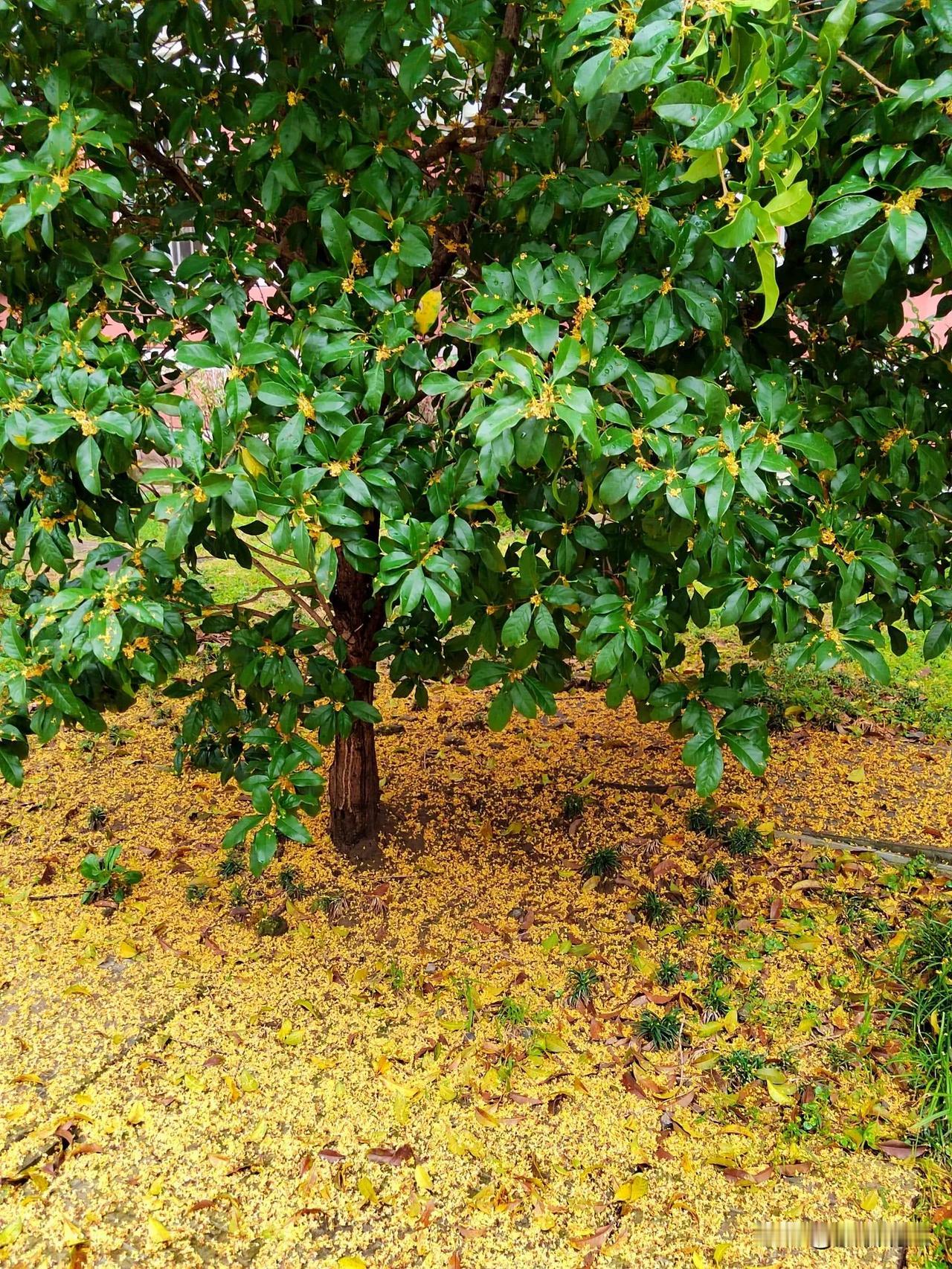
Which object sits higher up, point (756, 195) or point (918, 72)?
point (918, 72)

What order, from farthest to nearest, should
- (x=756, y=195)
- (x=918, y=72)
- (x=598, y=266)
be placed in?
(x=598, y=266), (x=918, y=72), (x=756, y=195)

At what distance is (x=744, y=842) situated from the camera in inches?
117

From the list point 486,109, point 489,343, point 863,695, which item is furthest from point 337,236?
point 863,695

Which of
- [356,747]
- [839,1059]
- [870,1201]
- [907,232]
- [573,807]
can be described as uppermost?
[907,232]

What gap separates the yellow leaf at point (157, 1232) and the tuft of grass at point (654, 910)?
1458 millimetres

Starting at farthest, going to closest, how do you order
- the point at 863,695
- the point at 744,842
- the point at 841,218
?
the point at 863,695, the point at 744,842, the point at 841,218

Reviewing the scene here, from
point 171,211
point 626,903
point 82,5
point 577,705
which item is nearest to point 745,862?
point 626,903

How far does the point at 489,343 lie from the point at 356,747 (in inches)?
64.2

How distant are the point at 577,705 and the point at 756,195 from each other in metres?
3.00

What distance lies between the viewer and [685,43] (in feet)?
4.29

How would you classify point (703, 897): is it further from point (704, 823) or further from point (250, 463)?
point (250, 463)

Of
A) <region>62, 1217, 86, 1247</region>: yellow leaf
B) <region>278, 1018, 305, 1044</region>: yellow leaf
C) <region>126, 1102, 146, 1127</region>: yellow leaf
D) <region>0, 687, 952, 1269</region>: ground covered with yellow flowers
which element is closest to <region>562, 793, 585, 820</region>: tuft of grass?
<region>0, 687, 952, 1269</region>: ground covered with yellow flowers

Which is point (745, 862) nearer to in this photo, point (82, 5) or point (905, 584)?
point (905, 584)

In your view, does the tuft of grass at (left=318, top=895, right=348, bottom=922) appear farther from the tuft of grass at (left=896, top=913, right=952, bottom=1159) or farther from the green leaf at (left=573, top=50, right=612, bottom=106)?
the green leaf at (left=573, top=50, right=612, bottom=106)
